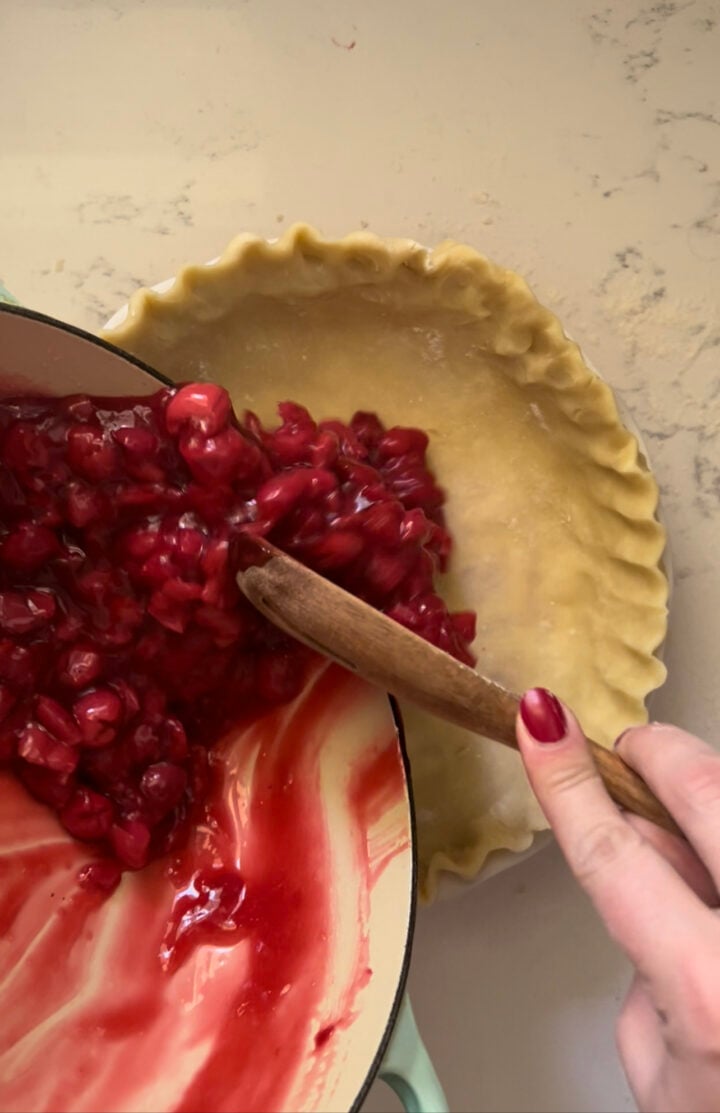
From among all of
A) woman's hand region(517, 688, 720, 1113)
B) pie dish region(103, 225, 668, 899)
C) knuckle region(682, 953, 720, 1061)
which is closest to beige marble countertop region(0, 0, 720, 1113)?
pie dish region(103, 225, 668, 899)

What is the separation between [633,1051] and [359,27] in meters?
0.92

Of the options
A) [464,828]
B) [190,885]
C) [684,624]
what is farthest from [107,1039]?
[684,624]

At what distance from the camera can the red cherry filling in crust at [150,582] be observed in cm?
65

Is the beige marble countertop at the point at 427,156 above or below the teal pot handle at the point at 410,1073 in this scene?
above

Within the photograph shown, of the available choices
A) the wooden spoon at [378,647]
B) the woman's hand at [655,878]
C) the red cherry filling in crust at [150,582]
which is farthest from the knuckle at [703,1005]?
the red cherry filling in crust at [150,582]

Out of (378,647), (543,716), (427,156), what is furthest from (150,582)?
(427,156)

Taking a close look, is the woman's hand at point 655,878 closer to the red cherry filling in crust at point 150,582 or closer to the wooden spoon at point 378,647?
the wooden spoon at point 378,647

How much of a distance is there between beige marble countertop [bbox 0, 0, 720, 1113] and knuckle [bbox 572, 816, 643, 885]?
0.40 meters

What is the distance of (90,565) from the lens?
0.67 meters

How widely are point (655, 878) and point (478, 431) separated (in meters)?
0.45

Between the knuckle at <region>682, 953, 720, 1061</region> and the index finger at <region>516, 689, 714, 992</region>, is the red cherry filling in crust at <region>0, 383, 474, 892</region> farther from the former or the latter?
the knuckle at <region>682, 953, 720, 1061</region>

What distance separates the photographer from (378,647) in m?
0.65

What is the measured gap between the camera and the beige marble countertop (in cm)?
96

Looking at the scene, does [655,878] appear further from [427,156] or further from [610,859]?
[427,156]
